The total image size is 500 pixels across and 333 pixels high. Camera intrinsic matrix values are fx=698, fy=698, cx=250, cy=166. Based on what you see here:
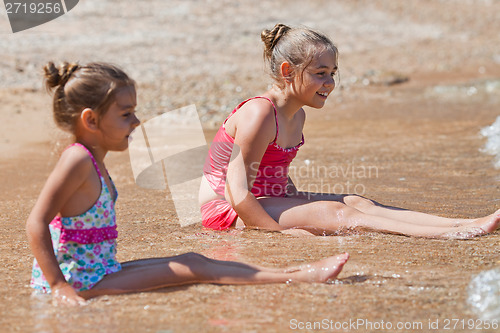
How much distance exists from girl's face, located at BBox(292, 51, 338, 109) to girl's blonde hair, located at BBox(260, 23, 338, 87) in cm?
3

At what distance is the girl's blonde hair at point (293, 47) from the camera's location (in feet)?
12.8

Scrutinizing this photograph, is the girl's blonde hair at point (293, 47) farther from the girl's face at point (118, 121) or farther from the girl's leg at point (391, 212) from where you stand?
the girl's face at point (118, 121)

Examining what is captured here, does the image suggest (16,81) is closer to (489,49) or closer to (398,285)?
(398,285)

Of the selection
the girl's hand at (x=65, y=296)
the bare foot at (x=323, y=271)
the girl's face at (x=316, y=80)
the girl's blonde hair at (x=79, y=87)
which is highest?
the girl's blonde hair at (x=79, y=87)

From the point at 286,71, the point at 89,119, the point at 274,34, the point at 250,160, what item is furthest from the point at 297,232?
the point at 89,119

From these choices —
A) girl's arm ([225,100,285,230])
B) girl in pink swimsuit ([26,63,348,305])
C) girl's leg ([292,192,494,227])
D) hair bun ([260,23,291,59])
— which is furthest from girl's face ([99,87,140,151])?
girl's leg ([292,192,494,227])

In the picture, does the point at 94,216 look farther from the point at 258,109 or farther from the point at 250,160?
the point at 258,109

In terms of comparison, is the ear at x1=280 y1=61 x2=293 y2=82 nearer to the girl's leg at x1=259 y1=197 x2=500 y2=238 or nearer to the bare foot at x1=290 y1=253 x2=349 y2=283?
the girl's leg at x1=259 y1=197 x2=500 y2=238

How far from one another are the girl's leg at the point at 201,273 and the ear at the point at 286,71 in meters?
1.33

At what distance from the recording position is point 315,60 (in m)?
3.92

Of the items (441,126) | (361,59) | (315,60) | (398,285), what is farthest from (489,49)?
(398,285)

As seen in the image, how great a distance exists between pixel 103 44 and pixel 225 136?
347 inches

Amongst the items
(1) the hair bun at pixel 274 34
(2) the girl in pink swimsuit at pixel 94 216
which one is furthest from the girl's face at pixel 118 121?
(1) the hair bun at pixel 274 34

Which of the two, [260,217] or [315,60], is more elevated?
[315,60]
